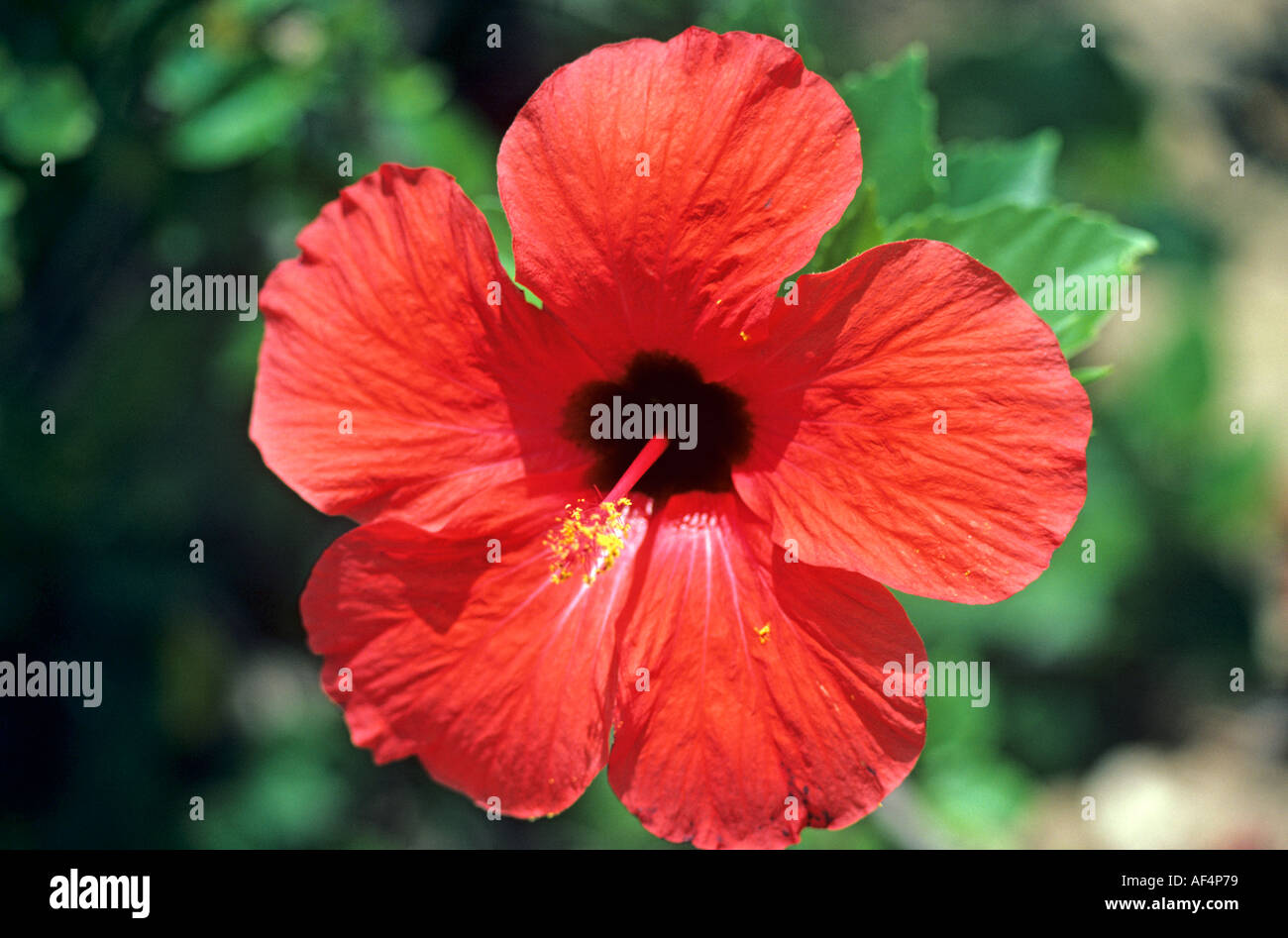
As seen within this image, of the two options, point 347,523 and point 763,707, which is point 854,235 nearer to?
point 763,707

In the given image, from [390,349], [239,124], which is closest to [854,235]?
[390,349]

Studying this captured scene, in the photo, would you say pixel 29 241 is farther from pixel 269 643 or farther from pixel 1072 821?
pixel 1072 821

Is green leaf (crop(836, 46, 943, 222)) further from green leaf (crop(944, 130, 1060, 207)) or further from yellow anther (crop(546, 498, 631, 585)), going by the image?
yellow anther (crop(546, 498, 631, 585))

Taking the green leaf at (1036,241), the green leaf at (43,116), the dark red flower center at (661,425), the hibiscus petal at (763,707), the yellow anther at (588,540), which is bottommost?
the hibiscus petal at (763,707)

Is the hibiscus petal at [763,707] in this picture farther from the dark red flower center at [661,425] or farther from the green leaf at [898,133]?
the green leaf at [898,133]

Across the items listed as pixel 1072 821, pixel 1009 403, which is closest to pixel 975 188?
pixel 1009 403

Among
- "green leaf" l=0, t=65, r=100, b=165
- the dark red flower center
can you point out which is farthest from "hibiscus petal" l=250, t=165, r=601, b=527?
"green leaf" l=0, t=65, r=100, b=165

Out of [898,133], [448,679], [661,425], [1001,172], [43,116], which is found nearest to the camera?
[448,679]

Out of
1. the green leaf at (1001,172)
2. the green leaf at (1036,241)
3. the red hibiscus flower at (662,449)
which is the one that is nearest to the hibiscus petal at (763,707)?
the red hibiscus flower at (662,449)
